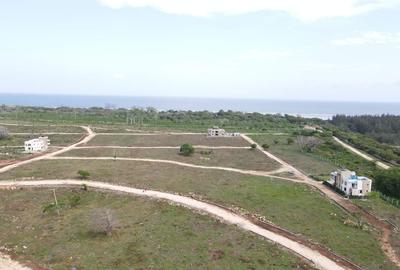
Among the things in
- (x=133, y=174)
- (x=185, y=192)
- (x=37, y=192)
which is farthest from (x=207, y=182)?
(x=37, y=192)

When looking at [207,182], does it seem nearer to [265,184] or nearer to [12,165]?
[265,184]

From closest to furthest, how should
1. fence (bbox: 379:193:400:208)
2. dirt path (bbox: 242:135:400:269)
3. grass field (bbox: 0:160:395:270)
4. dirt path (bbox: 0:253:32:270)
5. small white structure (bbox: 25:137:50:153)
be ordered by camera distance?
1. dirt path (bbox: 0:253:32:270)
2. dirt path (bbox: 242:135:400:269)
3. grass field (bbox: 0:160:395:270)
4. fence (bbox: 379:193:400:208)
5. small white structure (bbox: 25:137:50:153)

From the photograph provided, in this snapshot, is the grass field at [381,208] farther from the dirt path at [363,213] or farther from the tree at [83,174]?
the tree at [83,174]

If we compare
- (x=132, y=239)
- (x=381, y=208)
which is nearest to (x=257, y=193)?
(x=381, y=208)

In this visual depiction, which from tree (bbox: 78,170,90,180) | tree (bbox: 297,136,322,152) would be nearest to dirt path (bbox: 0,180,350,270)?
tree (bbox: 78,170,90,180)

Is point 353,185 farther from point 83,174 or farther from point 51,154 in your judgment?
point 51,154

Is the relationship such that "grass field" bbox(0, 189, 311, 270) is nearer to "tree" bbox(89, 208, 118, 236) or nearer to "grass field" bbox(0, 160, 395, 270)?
"tree" bbox(89, 208, 118, 236)
